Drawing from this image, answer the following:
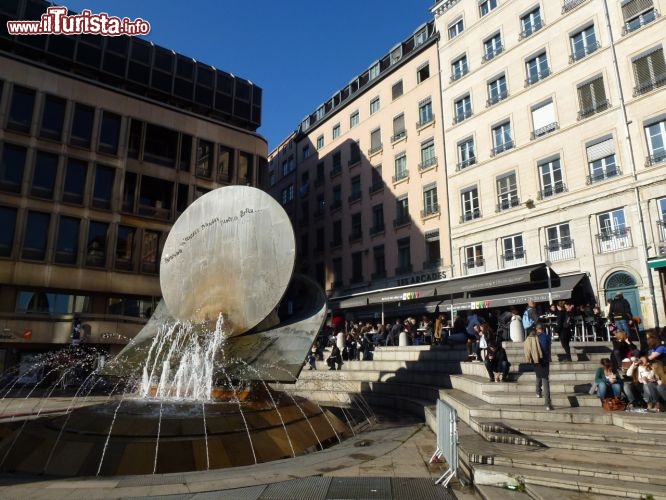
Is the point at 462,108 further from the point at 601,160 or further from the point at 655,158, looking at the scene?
the point at 655,158

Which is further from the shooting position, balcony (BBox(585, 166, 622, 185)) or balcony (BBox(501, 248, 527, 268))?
balcony (BBox(501, 248, 527, 268))

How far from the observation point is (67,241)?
26.8m

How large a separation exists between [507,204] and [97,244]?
23362 millimetres

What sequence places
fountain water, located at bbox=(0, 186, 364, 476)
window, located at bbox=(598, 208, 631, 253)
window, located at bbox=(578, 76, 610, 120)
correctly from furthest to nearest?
window, located at bbox=(578, 76, 610, 120)
window, located at bbox=(598, 208, 631, 253)
fountain water, located at bbox=(0, 186, 364, 476)

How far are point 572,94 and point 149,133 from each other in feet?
83.8

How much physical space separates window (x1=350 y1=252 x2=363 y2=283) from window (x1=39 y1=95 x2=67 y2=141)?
20.4 metres

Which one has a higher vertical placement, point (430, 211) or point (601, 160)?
point (430, 211)

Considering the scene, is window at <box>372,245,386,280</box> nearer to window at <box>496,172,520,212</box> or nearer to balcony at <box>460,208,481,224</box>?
balcony at <box>460,208,481,224</box>

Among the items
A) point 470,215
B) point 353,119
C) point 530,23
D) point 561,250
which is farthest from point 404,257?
point 530,23

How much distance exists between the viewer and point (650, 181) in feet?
59.3

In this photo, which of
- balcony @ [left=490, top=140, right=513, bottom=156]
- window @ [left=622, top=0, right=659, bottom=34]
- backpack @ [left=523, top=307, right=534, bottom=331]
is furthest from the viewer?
balcony @ [left=490, top=140, right=513, bottom=156]

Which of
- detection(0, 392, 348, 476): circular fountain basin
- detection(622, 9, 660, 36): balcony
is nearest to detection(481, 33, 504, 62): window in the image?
detection(622, 9, 660, 36): balcony

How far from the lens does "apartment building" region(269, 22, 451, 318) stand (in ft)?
95.7

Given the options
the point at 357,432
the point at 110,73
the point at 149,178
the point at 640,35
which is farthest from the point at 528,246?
the point at 110,73
